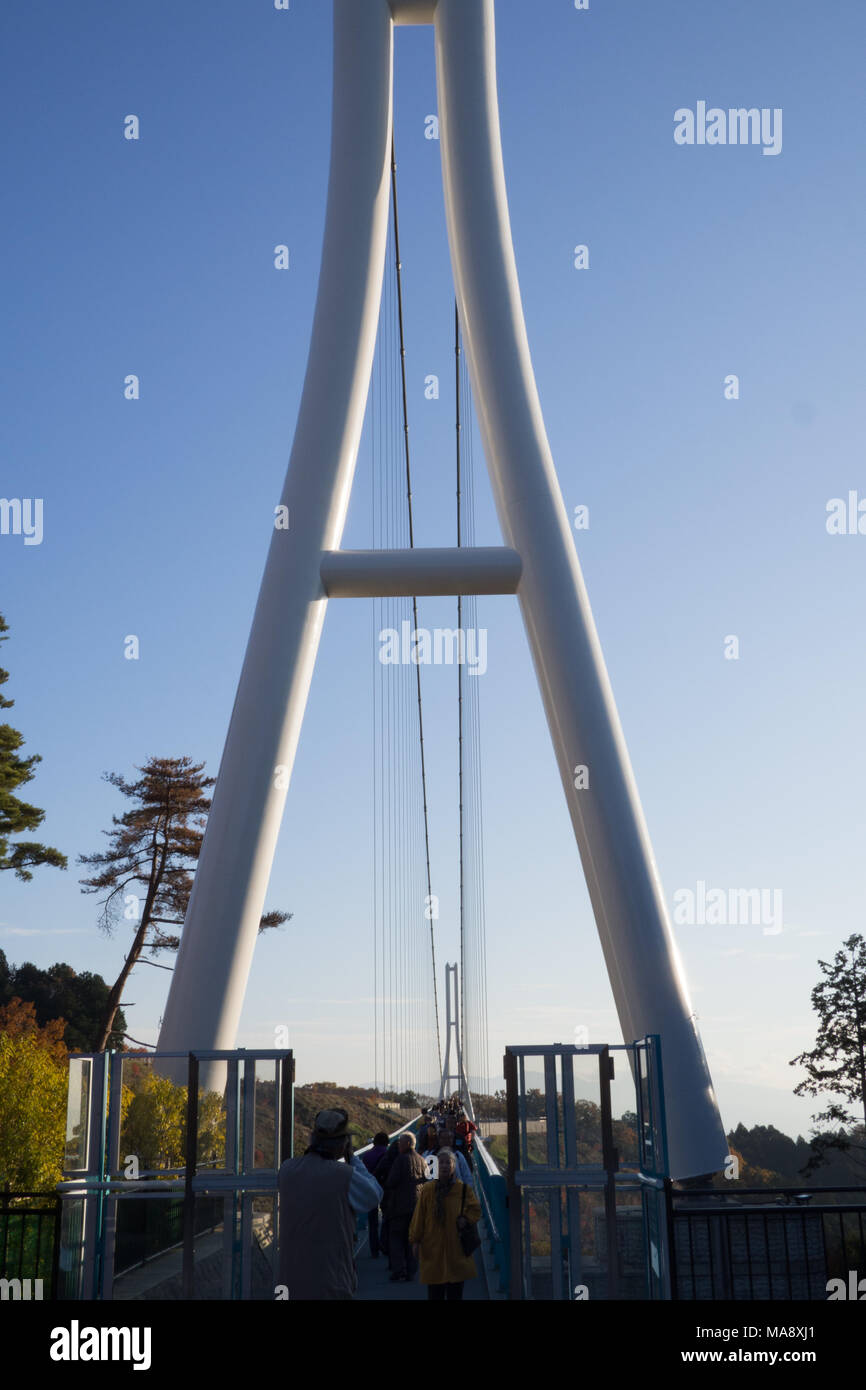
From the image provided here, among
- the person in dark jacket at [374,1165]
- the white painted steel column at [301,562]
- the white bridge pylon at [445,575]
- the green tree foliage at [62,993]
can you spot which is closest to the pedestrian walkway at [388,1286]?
the person in dark jacket at [374,1165]

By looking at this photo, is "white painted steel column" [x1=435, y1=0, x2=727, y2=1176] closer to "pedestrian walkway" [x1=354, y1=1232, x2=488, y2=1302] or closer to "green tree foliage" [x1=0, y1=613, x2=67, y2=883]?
"pedestrian walkway" [x1=354, y1=1232, x2=488, y2=1302]

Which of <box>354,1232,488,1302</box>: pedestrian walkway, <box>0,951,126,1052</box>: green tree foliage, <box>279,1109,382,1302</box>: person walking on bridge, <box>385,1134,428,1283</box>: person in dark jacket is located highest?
<box>0,951,126,1052</box>: green tree foliage

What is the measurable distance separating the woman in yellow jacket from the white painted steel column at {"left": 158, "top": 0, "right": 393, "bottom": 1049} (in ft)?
12.1

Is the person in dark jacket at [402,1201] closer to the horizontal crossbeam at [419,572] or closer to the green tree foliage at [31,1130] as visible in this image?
the green tree foliage at [31,1130]

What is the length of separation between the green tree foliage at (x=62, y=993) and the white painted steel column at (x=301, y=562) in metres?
25.8

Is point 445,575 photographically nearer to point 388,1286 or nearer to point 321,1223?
point 388,1286

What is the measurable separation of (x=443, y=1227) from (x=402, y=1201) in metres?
2.75

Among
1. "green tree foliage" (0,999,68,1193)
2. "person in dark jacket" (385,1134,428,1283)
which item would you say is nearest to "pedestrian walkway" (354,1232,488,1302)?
"person in dark jacket" (385,1134,428,1283)

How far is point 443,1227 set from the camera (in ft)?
20.8

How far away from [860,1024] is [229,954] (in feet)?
54.5

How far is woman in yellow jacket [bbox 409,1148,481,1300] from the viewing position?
20.7 ft

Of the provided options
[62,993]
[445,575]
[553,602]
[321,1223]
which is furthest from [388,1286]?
[62,993]
